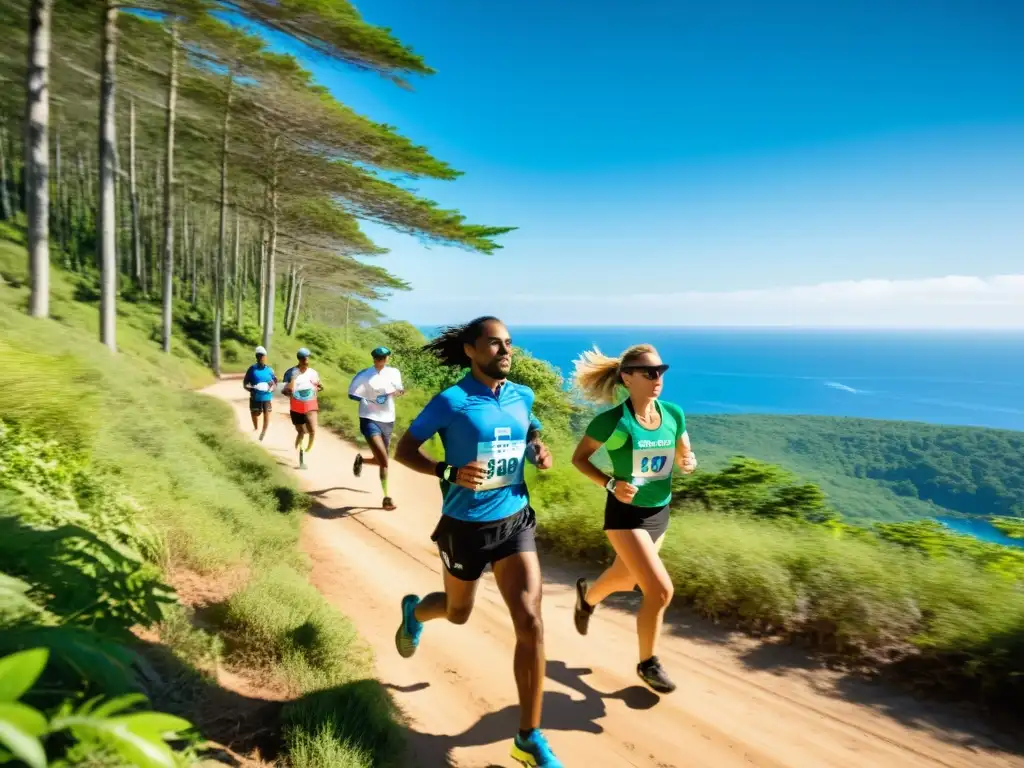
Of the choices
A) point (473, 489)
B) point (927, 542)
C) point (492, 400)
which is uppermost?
point (492, 400)

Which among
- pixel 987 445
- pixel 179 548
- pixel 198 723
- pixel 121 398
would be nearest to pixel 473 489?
pixel 198 723

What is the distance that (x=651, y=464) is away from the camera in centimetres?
388

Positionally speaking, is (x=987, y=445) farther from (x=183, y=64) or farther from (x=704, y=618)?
(x=183, y=64)

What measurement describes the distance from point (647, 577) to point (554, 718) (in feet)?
3.53

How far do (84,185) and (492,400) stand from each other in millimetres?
55706

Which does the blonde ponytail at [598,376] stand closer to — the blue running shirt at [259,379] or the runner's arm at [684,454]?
the runner's arm at [684,454]

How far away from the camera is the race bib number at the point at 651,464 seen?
386 centimetres

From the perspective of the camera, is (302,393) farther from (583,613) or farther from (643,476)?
(643,476)

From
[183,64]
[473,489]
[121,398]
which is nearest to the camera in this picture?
[473,489]

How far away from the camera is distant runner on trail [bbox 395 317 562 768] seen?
3.11m

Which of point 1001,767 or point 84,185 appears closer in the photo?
point 1001,767

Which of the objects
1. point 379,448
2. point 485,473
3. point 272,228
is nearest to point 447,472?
point 485,473

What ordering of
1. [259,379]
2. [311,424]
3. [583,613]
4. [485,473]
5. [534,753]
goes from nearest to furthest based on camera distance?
[534,753], [485,473], [583,613], [311,424], [259,379]

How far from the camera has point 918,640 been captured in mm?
4016
